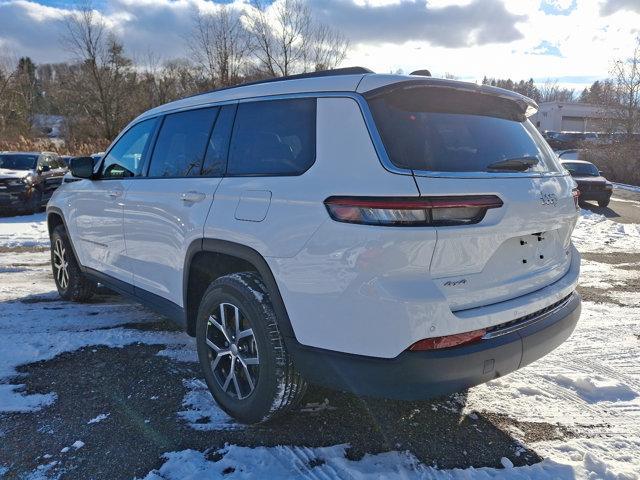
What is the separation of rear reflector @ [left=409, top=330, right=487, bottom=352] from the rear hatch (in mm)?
138

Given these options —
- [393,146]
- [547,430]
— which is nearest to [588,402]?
[547,430]

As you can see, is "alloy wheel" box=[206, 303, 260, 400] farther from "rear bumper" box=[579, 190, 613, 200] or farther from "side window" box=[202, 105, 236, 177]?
"rear bumper" box=[579, 190, 613, 200]

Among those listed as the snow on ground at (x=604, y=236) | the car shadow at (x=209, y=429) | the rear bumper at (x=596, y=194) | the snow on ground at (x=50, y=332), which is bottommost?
the car shadow at (x=209, y=429)

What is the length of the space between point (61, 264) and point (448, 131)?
181 inches

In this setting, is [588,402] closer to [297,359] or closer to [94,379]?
[297,359]

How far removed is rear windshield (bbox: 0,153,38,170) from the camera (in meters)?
13.1

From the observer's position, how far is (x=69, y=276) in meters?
5.21

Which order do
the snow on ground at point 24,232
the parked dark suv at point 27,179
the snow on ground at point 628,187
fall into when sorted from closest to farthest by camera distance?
the snow on ground at point 24,232 → the parked dark suv at point 27,179 → the snow on ground at point 628,187

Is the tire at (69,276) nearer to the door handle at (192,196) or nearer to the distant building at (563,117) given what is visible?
the door handle at (192,196)

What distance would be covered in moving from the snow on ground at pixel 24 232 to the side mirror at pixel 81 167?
524 cm

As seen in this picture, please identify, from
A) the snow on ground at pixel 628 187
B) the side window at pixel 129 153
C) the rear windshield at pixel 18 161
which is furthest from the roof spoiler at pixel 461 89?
the snow on ground at pixel 628 187

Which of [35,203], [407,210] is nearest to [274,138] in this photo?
[407,210]

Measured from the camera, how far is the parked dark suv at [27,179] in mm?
11906

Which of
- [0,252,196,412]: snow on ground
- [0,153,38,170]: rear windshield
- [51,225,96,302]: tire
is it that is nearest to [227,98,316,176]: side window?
Result: [0,252,196,412]: snow on ground
